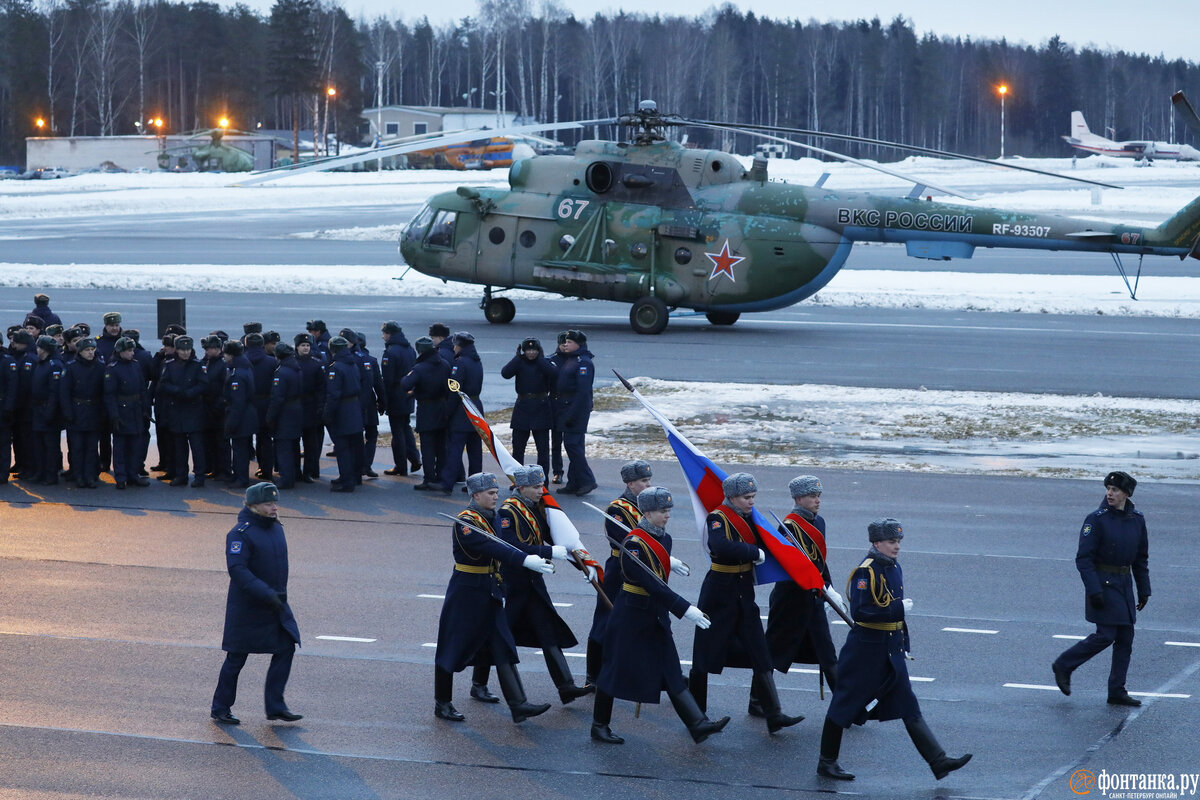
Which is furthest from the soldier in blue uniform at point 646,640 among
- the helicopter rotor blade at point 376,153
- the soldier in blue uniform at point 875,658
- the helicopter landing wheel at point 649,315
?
the helicopter landing wheel at point 649,315

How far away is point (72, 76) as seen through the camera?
106 meters

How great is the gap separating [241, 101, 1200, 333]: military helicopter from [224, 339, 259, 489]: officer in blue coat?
1110 cm

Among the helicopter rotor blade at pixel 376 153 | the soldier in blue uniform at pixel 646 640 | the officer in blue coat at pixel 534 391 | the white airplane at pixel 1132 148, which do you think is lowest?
the soldier in blue uniform at pixel 646 640

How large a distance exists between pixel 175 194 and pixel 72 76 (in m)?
44.7

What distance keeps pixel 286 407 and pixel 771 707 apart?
26.6 feet

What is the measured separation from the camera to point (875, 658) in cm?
757

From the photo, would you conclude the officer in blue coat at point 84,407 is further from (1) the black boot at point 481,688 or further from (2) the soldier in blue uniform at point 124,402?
(1) the black boot at point 481,688

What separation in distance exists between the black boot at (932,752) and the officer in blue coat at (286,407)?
910 centimetres

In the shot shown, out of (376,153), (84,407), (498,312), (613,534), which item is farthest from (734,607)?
(498,312)

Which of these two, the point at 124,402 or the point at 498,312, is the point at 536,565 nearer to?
the point at 124,402

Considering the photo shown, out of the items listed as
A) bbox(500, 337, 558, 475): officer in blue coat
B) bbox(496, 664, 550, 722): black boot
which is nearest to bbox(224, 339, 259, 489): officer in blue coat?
bbox(500, 337, 558, 475): officer in blue coat

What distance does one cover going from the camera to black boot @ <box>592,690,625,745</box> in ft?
27.0

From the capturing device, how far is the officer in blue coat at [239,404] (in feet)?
49.0

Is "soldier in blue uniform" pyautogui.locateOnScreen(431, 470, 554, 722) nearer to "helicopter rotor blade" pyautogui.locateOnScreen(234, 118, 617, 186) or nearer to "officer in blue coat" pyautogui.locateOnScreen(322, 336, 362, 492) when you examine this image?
"officer in blue coat" pyautogui.locateOnScreen(322, 336, 362, 492)
